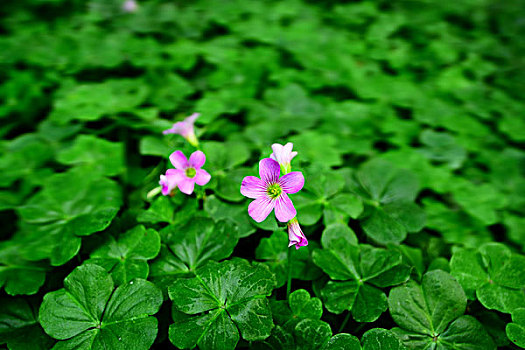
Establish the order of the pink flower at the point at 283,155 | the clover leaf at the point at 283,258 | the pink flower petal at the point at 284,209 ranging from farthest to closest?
the clover leaf at the point at 283,258 < the pink flower at the point at 283,155 < the pink flower petal at the point at 284,209

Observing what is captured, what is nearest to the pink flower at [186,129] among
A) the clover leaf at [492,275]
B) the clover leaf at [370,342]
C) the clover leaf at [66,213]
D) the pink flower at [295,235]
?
the clover leaf at [66,213]

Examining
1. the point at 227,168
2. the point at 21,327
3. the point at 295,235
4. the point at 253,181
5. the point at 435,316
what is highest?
the point at 253,181

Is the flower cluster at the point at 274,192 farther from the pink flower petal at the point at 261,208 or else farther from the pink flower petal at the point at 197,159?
the pink flower petal at the point at 197,159

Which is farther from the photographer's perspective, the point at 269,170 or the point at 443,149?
the point at 443,149

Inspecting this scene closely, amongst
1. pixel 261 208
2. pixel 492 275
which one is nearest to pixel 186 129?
pixel 261 208

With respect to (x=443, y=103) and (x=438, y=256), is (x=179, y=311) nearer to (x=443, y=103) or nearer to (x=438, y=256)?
(x=438, y=256)

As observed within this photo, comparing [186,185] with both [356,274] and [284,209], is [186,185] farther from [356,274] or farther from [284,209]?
[356,274]
